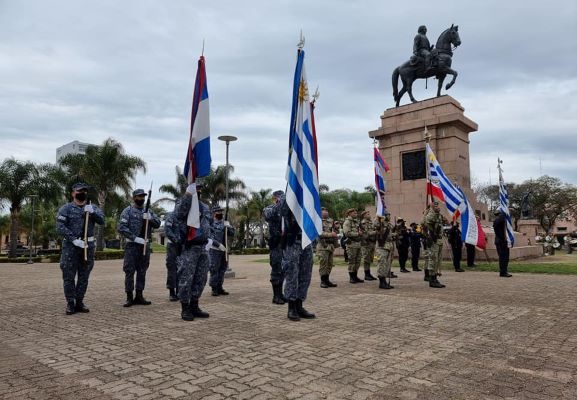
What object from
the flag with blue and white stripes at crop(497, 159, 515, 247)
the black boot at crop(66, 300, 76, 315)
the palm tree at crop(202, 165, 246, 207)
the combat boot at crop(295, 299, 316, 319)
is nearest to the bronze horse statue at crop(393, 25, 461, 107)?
the flag with blue and white stripes at crop(497, 159, 515, 247)

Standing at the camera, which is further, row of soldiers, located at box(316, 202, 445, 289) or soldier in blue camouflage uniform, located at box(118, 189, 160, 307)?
row of soldiers, located at box(316, 202, 445, 289)

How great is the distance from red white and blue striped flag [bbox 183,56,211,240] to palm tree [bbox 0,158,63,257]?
99.4ft

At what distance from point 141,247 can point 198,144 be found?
2409 mm

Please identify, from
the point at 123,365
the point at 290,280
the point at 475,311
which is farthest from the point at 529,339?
the point at 123,365

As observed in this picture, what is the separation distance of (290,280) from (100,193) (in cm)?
2821

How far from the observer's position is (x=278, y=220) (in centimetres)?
632

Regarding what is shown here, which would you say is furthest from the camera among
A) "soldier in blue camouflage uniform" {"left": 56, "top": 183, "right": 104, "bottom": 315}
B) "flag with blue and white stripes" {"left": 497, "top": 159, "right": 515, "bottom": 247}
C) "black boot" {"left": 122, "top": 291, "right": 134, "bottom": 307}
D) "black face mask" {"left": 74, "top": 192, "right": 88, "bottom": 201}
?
"flag with blue and white stripes" {"left": 497, "top": 159, "right": 515, "bottom": 247}

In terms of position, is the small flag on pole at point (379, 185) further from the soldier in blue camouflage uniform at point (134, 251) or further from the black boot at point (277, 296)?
the soldier in blue camouflage uniform at point (134, 251)

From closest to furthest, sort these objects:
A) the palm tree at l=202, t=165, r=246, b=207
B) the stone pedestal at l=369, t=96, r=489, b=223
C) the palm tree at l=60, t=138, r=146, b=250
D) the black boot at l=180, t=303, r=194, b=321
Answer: the black boot at l=180, t=303, r=194, b=321
the stone pedestal at l=369, t=96, r=489, b=223
the palm tree at l=60, t=138, r=146, b=250
the palm tree at l=202, t=165, r=246, b=207

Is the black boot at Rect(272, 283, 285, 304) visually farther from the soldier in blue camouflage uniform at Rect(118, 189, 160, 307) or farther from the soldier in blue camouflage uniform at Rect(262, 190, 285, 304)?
the soldier in blue camouflage uniform at Rect(118, 189, 160, 307)

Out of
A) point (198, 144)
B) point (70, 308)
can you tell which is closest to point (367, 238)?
point (198, 144)

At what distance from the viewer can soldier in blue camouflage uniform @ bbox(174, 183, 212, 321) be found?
5832 millimetres

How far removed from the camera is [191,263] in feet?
19.6

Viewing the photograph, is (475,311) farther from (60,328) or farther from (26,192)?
(26,192)
